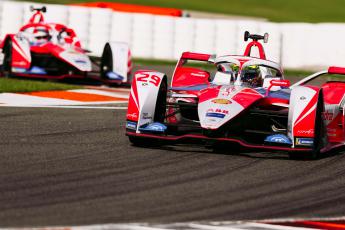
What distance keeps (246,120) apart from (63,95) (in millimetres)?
6885

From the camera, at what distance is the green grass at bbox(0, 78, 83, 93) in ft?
63.6

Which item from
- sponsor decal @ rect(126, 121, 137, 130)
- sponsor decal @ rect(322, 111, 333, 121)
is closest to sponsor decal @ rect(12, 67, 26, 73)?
sponsor decal @ rect(126, 121, 137, 130)

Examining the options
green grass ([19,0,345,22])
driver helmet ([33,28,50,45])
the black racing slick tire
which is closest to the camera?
the black racing slick tire

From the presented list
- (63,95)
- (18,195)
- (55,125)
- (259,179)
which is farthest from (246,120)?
(63,95)

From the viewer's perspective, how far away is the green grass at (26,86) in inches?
763

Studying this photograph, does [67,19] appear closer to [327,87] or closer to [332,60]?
[332,60]

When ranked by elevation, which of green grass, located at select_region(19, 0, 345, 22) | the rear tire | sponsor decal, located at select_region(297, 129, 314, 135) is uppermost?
sponsor decal, located at select_region(297, 129, 314, 135)

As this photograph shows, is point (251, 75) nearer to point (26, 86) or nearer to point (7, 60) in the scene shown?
point (26, 86)

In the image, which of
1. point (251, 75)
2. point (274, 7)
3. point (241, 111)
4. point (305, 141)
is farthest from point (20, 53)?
point (274, 7)

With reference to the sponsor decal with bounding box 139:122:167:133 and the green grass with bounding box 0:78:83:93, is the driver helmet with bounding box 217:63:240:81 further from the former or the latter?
the green grass with bounding box 0:78:83:93

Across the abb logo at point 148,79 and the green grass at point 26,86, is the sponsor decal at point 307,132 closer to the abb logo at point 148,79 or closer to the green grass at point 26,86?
the abb logo at point 148,79

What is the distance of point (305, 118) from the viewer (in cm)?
1223

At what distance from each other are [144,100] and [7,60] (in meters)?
10.1

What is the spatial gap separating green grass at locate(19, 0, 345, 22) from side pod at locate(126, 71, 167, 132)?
28.7 m
